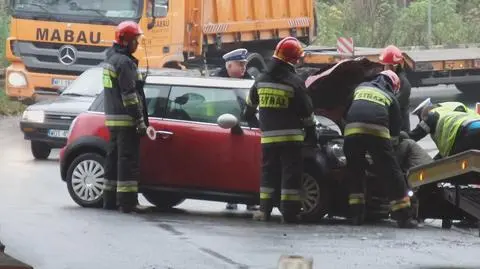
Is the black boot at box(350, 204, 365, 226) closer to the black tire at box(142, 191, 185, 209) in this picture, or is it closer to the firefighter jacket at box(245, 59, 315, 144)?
the firefighter jacket at box(245, 59, 315, 144)

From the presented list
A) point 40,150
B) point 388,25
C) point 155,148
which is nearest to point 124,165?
point 155,148

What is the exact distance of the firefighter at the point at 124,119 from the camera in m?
12.6

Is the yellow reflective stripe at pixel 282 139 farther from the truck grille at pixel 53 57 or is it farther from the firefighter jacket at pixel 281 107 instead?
the truck grille at pixel 53 57

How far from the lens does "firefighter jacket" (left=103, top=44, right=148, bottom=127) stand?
12602mm

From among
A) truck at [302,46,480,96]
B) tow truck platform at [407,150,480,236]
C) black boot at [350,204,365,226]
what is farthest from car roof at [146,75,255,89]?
truck at [302,46,480,96]

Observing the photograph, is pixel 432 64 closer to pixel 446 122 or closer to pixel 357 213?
pixel 357 213

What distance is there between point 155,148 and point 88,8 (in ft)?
30.5

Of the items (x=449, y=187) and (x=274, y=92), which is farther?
(x=274, y=92)

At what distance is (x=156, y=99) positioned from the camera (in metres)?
13.1

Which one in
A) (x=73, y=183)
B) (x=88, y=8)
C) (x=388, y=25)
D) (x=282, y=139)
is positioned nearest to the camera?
(x=282, y=139)

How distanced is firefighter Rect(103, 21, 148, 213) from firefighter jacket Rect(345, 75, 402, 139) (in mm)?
2147

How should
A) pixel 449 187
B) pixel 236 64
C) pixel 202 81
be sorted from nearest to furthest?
pixel 449 187, pixel 202 81, pixel 236 64

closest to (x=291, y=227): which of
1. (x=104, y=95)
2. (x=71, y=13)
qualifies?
(x=104, y=95)

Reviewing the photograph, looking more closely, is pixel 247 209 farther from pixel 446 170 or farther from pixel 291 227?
pixel 446 170
